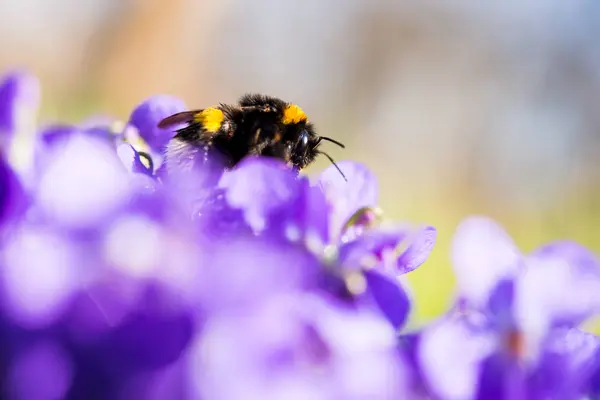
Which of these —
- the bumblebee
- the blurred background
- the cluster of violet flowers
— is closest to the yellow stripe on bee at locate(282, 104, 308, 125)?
the bumblebee

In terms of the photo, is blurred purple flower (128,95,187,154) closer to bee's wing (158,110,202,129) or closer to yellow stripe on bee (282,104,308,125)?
bee's wing (158,110,202,129)

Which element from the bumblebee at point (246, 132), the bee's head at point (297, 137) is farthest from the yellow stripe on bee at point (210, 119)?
the bee's head at point (297, 137)

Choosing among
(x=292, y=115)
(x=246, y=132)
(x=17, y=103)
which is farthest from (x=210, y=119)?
(x=17, y=103)

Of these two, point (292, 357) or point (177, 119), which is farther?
point (177, 119)

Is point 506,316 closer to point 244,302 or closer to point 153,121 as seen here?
point 244,302

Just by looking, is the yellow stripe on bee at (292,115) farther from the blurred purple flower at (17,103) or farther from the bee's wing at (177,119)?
the blurred purple flower at (17,103)

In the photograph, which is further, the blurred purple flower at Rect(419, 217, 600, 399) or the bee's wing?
the bee's wing
